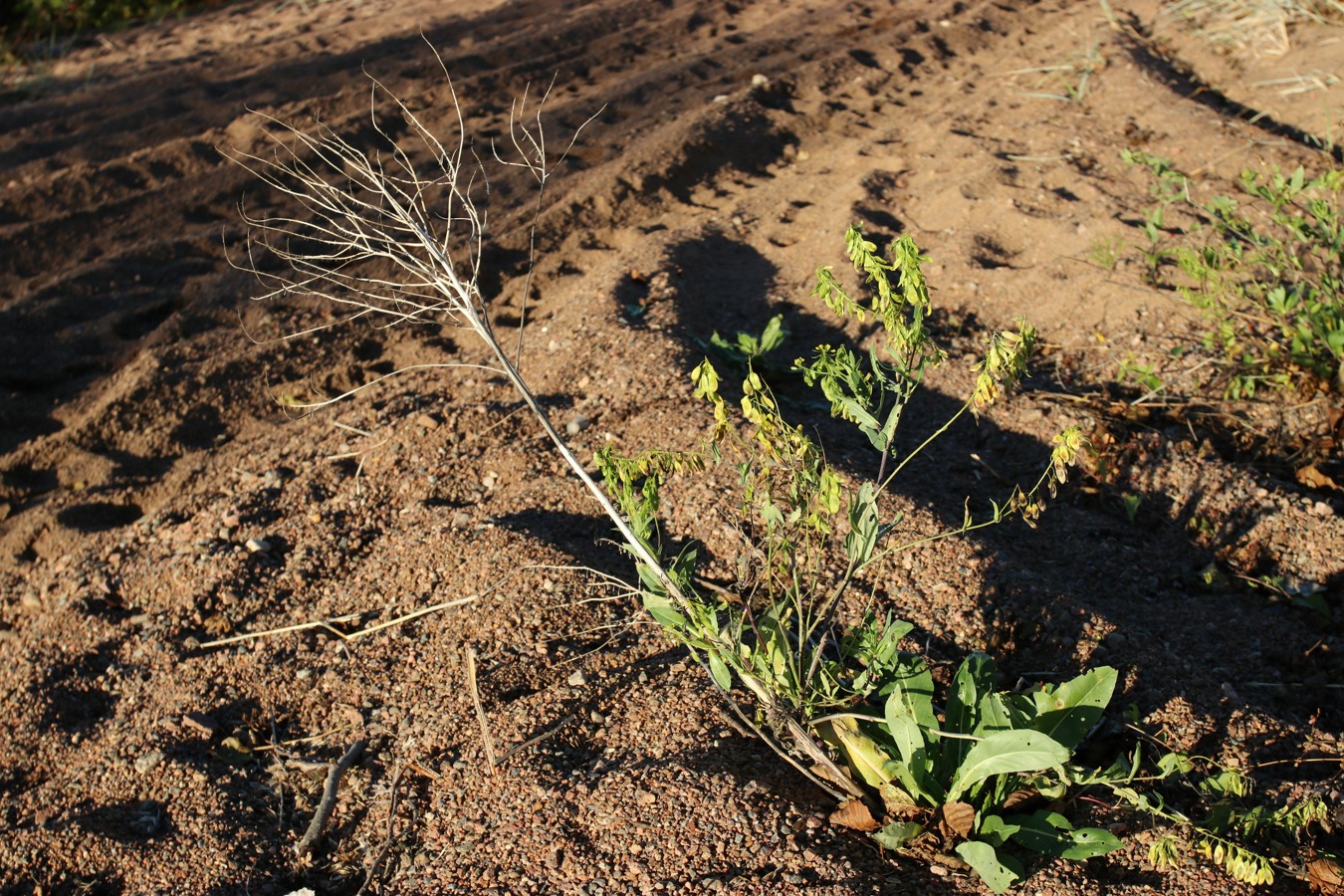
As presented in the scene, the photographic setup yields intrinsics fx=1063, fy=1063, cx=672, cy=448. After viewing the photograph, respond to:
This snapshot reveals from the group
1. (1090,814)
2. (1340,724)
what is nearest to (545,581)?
(1090,814)

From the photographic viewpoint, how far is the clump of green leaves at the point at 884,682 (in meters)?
1.65

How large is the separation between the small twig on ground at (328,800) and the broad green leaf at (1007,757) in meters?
1.22

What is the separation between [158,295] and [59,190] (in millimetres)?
1277

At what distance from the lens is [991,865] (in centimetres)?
167

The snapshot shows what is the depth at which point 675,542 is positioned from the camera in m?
2.63

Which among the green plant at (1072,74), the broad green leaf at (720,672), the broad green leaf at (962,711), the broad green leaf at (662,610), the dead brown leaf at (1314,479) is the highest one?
the green plant at (1072,74)

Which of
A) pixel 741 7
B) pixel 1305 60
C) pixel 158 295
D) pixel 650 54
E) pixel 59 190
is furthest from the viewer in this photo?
pixel 741 7

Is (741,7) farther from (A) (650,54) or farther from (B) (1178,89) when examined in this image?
(B) (1178,89)

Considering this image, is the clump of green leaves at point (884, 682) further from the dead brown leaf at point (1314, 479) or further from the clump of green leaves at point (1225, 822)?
the dead brown leaf at point (1314, 479)

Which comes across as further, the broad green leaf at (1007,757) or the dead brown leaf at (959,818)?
the dead brown leaf at (959,818)

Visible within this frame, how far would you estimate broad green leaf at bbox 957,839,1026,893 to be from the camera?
1655mm

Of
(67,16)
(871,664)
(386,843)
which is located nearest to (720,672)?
(871,664)

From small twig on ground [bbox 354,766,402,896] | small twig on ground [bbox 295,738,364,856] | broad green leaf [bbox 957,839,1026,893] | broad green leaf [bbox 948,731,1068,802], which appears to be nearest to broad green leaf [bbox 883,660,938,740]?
broad green leaf [bbox 948,731,1068,802]

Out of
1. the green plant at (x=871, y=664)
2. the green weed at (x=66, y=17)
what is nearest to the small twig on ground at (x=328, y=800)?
the green plant at (x=871, y=664)
